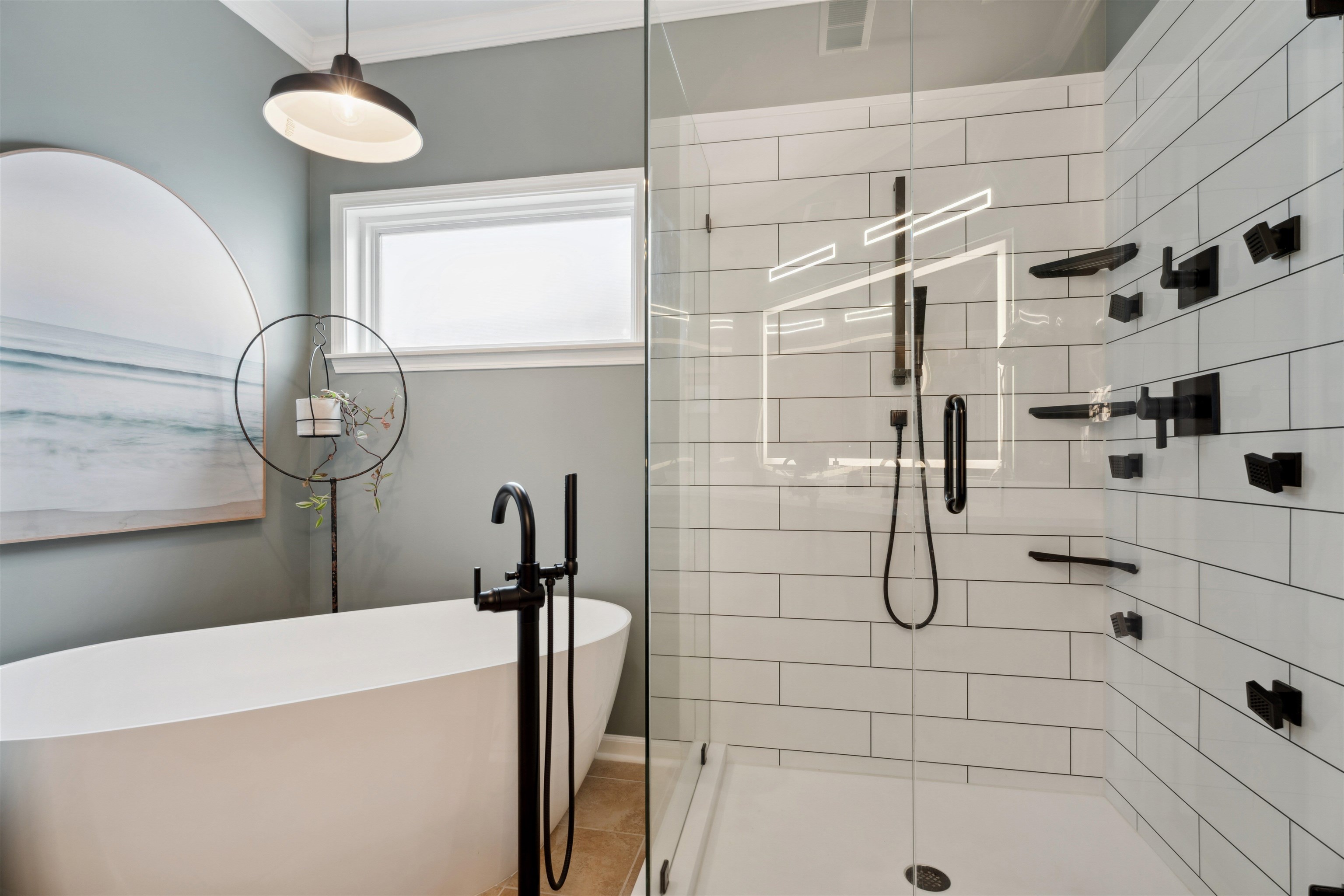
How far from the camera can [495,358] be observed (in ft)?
7.95

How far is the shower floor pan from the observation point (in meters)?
1.17

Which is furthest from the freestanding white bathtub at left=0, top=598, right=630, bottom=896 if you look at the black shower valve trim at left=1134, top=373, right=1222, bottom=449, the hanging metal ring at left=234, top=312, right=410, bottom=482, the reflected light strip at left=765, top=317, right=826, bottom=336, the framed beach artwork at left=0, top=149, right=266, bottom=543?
the black shower valve trim at left=1134, top=373, right=1222, bottom=449

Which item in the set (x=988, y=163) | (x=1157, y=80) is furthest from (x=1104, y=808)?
(x=1157, y=80)

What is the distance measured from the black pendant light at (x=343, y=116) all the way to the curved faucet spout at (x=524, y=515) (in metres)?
1.24

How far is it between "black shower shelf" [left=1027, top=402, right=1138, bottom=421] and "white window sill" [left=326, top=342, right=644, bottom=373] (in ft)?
4.60

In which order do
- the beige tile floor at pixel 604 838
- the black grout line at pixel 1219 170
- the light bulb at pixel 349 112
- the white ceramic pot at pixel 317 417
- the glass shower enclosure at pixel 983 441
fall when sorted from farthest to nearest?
the white ceramic pot at pixel 317 417
the light bulb at pixel 349 112
the beige tile floor at pixel 604 838
the glass shower enclosure at pixel 983 441
the black grout line at pixel 1219 170

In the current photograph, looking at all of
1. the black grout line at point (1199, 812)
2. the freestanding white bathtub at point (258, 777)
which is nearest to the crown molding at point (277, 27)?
the freestanding white bathtub at point (258, 777)

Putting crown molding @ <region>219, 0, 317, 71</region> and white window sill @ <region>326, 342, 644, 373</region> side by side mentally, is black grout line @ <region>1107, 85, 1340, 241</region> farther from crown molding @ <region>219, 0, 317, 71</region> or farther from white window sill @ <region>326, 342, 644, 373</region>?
crown molding @ <region>219, 0, 317, 71</region>

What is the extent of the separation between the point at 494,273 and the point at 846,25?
171cm

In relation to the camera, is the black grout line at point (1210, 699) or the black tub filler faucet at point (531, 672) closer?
the black grout line at point (1210, 699)

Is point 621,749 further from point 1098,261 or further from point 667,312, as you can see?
point 1098,261

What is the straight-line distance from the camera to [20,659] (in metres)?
1.68

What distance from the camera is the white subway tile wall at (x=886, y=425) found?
4.04ft

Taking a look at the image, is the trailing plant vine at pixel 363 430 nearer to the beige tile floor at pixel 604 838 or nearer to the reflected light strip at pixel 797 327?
the beige tile floor at pixel 604 838
